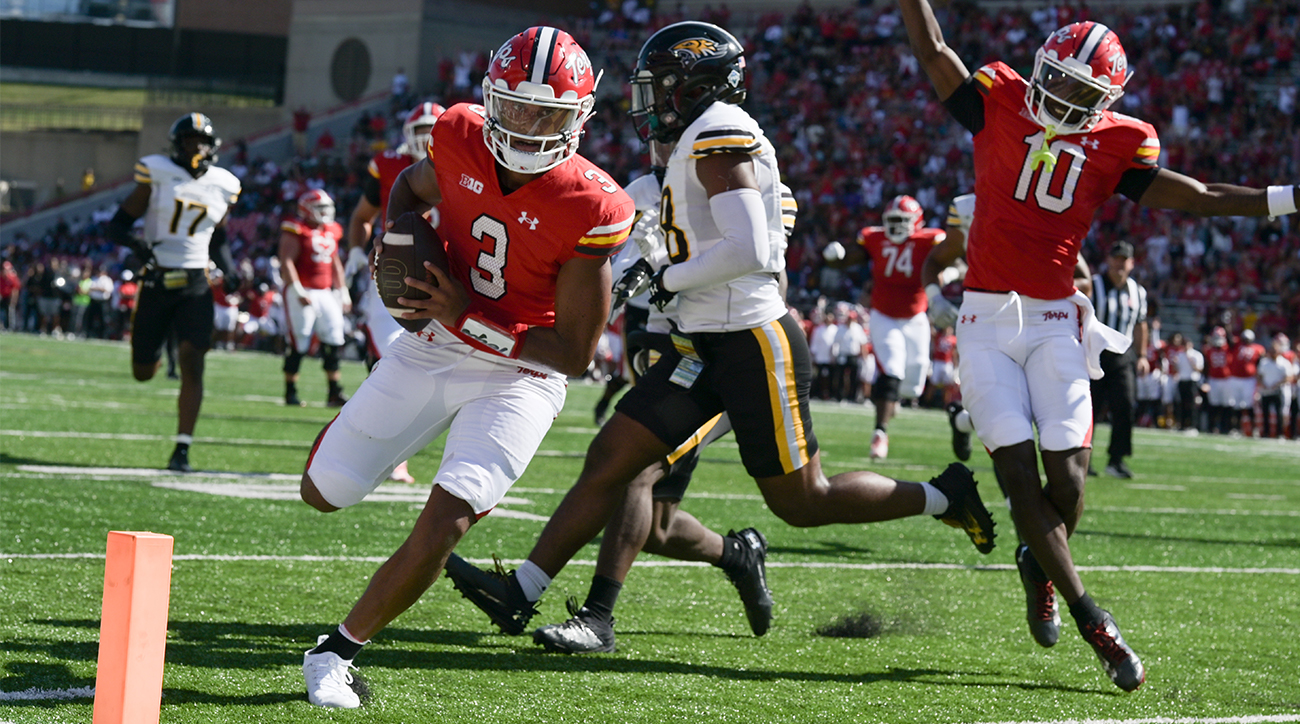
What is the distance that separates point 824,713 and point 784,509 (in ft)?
2.91

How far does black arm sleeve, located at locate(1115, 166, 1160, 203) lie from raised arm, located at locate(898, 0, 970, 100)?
2.06ft

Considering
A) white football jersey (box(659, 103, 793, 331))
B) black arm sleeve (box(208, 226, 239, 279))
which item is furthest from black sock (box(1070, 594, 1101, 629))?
black arm sleeve (box(208, 226, 239, 279))

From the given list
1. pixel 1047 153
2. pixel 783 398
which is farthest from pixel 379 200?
pixel 1047 153

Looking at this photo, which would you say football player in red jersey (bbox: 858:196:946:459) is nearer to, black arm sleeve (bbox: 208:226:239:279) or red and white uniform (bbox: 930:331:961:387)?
black arm sleeve (bbox: 208:226:239:279)

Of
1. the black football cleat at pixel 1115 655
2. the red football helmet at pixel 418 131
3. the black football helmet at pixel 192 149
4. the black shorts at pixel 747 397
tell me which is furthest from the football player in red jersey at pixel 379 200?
the black football cleat at pixel 1115 655

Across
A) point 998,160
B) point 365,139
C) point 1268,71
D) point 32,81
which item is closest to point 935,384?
point 1268,71

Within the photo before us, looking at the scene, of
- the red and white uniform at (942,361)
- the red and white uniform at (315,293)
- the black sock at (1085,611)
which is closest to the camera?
the black sock at (1085,611)

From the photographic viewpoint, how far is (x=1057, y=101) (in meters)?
4.55

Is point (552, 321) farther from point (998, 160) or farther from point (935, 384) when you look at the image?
point (935, 384)

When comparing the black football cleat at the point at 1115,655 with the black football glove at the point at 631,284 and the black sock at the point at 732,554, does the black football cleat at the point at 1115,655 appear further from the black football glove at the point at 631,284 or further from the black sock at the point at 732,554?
the black football glove at the point at 631,284

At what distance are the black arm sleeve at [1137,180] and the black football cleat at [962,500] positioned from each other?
3.43 ft

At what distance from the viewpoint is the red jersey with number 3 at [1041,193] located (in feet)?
15.2

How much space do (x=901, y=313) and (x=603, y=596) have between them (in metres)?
7.57

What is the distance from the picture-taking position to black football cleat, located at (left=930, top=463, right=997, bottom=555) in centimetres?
473
